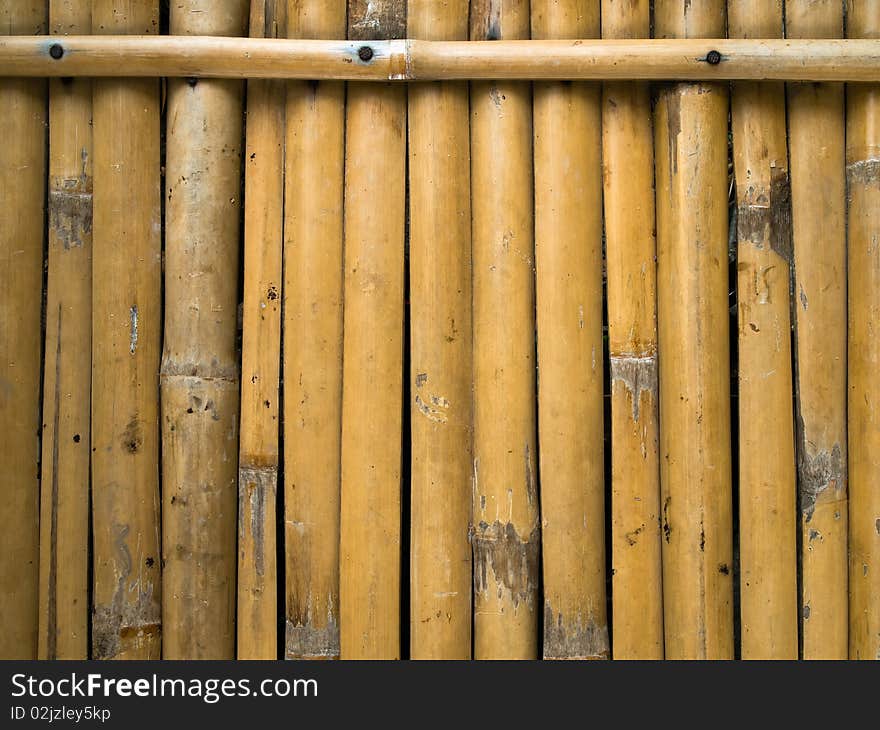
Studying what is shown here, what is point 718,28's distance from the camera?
6.12 feet

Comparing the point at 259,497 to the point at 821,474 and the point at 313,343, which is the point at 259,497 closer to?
the point at 313,343

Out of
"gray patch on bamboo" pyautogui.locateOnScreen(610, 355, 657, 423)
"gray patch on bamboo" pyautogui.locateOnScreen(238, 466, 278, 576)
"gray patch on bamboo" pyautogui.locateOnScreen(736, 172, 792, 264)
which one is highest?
"gray patch on bamboo" pyautogui.locateOnScreen(736, 172, 792, 264)

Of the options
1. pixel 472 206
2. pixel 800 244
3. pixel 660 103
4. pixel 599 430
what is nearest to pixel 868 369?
pixel 800 244

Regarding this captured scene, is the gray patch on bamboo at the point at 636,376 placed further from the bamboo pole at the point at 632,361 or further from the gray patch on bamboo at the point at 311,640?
the gray patch on bamboo at the point at 311,640

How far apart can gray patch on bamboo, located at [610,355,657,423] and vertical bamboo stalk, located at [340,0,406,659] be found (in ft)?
1.77

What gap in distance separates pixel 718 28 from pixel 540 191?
571 millimetres

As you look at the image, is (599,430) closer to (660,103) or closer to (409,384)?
(409,384)

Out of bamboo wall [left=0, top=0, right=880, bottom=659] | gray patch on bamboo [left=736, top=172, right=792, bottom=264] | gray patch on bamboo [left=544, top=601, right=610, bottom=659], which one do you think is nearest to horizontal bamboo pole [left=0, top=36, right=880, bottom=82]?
bamboo wall [left=0, top=0, right=880, bottom=659]

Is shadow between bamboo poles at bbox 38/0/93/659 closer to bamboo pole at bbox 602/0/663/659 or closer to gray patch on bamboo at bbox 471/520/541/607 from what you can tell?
gray patch on bamboo at bbox 471/520/541/607

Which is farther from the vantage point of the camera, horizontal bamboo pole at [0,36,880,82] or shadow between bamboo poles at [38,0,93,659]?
shadow between bamboo poles at [38,0,93,659]

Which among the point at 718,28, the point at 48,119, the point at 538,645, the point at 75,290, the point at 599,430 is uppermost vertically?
the point at 718,28

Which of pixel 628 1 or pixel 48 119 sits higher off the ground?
pixel 628 1

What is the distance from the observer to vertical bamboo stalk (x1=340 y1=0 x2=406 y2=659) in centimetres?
188

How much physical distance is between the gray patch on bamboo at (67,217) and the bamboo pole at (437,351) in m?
0.82
